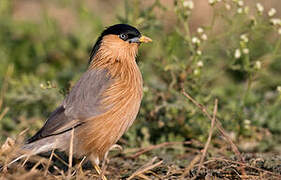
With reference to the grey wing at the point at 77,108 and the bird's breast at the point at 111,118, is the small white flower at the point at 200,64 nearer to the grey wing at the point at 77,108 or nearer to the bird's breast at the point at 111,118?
the bird's breast at the point at 111,118

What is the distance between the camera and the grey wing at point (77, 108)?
5230 mm

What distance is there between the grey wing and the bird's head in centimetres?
42

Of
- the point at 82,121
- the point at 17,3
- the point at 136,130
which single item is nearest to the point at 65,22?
the point at 17,3

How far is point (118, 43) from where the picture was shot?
18.8 ft

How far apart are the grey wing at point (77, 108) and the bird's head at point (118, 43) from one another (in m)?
0.42

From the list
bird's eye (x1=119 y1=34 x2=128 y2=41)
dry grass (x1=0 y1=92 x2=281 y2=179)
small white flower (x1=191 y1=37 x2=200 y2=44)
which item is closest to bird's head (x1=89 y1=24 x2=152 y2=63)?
bird's eye (x1=119 y1=34 x2=128 y2=41)

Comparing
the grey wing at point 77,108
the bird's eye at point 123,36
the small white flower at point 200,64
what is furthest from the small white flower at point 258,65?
the grey wing at point 77,108

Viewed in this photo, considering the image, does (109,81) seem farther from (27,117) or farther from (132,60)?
(27,117)

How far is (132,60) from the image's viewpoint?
575cm

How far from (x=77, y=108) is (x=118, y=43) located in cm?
96

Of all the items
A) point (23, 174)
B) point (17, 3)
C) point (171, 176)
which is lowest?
point (171, 176)

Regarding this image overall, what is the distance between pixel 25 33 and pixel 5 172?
5.01m

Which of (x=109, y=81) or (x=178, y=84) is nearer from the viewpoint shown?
(x=109, y=81)

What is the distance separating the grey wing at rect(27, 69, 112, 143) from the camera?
5.23 metres
